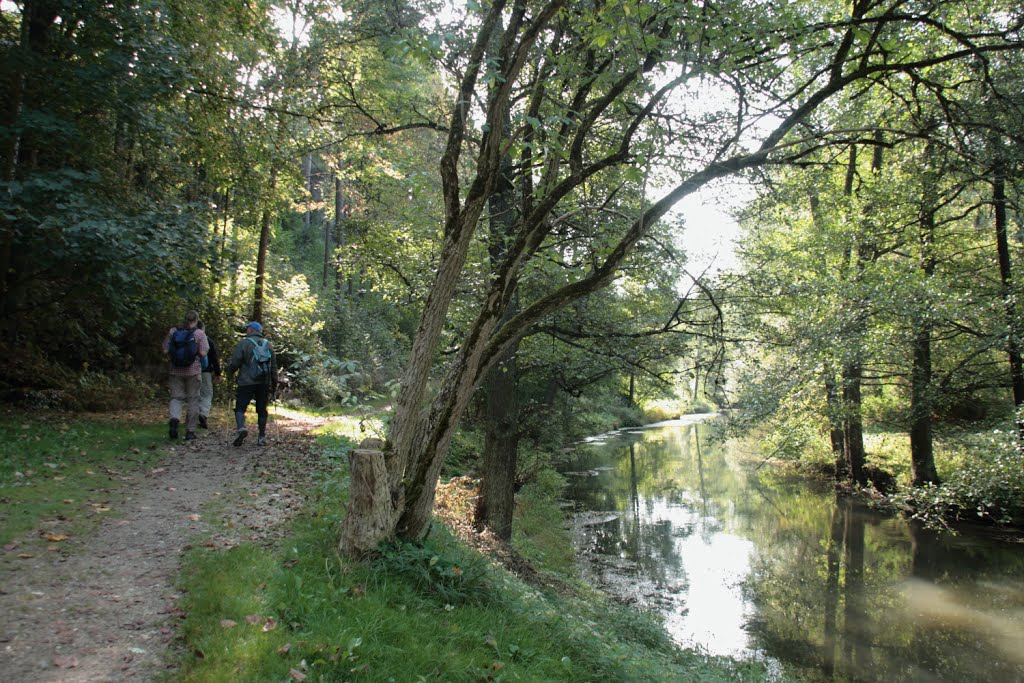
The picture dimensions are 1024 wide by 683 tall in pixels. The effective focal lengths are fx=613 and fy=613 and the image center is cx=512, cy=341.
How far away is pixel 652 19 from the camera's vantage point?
222 inches

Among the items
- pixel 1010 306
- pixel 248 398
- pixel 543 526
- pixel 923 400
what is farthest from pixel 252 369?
pixel 923 400

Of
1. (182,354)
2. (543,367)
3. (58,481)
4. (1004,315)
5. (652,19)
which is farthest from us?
(1004,315)

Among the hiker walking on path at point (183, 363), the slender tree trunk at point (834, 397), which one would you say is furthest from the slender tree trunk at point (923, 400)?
the hiker walking on path at point (183, 363)

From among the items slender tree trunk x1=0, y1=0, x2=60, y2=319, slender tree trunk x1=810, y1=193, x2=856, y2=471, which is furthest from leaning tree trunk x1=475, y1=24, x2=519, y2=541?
slender tree trunk x1=810, y1=193, x2=856, y2=471

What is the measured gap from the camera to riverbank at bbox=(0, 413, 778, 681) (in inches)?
148

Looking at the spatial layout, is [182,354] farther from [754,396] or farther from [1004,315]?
[1004,315]

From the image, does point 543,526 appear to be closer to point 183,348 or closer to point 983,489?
point 183,348

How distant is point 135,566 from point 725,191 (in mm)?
7397

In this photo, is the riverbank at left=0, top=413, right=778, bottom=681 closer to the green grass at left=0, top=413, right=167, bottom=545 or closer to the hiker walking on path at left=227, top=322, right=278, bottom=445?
the green grass at left=0, top=413, right=167, bottom=545

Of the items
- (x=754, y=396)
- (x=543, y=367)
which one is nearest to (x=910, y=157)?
(x=754, y=396)

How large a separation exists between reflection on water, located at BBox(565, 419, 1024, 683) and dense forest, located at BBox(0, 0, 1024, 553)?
76.4 inches

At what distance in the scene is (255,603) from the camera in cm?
427

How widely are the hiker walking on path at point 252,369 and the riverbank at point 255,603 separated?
189 centimetres

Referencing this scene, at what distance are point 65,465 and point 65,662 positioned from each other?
4796 millimetres
